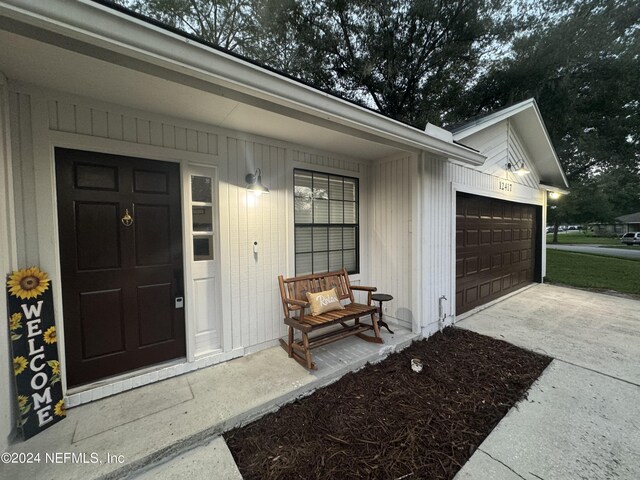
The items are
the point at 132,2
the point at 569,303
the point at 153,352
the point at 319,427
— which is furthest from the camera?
the point at 132,2

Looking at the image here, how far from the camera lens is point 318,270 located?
147 inches

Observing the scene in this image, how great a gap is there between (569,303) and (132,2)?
1152cm

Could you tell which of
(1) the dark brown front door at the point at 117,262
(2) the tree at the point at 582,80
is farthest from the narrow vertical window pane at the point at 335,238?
(2) the tree at the point at 582,80

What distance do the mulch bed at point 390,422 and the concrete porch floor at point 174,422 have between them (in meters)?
0.11

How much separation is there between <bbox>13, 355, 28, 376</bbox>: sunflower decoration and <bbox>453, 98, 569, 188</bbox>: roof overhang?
5414 millimetres

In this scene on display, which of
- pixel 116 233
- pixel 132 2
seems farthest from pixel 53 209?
pixel 132 2

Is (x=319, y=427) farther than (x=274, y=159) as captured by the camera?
No

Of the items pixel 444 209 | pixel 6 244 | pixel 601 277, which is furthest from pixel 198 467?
pixel 601 277

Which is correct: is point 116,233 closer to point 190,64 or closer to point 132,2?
point 190,64

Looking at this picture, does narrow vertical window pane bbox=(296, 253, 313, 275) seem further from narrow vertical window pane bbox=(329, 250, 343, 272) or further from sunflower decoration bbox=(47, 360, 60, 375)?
sunflower decoration bbox=(47, 360, 60, 375)

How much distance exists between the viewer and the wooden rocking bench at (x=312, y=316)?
2727 millimetres

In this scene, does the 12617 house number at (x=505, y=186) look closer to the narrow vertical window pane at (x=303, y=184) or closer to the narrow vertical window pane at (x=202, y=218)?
the narrow vertical window pane at (x=303, y=184)

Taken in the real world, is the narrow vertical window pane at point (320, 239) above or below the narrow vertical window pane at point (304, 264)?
above

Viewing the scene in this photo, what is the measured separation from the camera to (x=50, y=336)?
1951 millimetres
